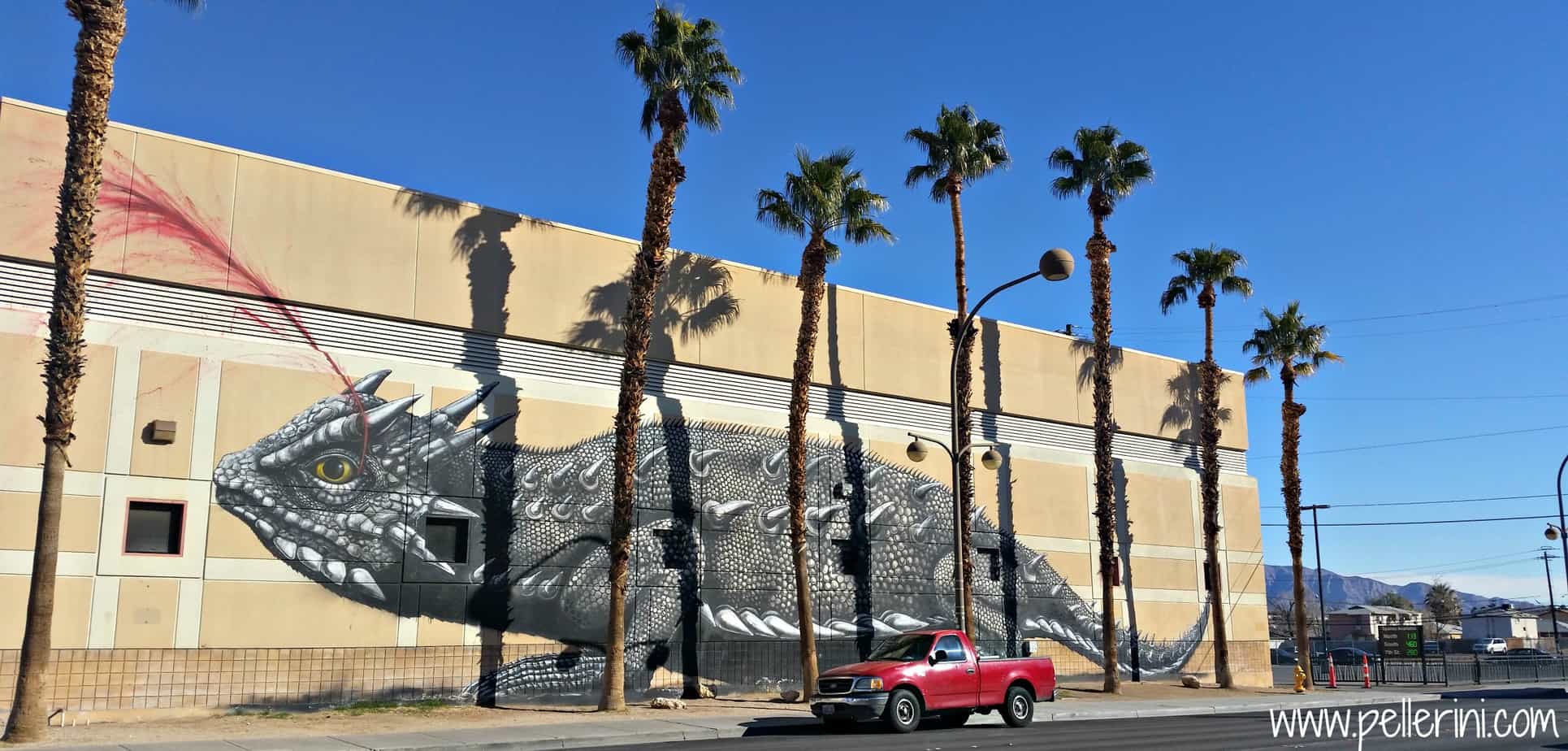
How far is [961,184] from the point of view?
3083 centimetres

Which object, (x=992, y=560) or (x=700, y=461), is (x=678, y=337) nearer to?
(x=700, y=461)

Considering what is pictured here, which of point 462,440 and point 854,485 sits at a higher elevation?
point 462,440

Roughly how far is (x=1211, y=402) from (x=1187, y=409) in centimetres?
242

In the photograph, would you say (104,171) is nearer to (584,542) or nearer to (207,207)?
(207,207)

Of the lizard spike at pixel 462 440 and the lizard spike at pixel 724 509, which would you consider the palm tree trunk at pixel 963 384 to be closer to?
the lizard spike at pixel 724 509

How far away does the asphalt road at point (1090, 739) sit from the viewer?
16.7 metres

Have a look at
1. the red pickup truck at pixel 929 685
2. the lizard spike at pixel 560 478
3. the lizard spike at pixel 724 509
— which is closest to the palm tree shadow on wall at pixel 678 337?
the lizard spike at pixel 724 509

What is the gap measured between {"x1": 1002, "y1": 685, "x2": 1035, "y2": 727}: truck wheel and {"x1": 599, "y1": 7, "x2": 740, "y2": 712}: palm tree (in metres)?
7.11

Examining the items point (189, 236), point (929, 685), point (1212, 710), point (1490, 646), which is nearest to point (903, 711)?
point (929, 685)

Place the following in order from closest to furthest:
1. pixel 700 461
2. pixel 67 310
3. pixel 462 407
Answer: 1. pixel 67 310
2. pixel 462 407
3. pixel 700 461

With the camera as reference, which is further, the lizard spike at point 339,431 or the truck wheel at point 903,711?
the lizard spike at point 339,431

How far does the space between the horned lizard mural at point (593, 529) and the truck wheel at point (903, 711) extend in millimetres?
7759

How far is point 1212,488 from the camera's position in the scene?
36.0 metres

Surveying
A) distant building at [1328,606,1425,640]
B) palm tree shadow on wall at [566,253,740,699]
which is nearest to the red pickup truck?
palm tree shadow on wall at [566,253,740,699]
